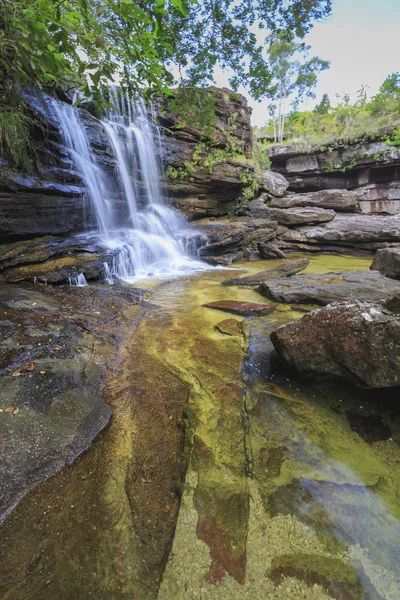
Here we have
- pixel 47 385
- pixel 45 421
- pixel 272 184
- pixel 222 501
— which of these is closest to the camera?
pixel 222 501

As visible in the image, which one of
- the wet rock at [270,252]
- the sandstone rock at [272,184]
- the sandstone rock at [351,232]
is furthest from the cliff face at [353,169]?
the wet rock at [270,252]

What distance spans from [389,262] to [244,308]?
484 centimetres

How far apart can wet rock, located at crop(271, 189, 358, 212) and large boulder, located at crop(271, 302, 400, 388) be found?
13776 millimetres

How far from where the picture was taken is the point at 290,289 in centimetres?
518

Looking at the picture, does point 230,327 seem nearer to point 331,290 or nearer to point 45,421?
point 331,290

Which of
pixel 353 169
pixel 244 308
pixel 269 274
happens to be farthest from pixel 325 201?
pixel 244 308

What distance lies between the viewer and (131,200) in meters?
11.1

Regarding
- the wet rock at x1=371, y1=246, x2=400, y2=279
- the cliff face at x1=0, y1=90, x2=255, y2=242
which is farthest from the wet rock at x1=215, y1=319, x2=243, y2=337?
the wet rock at x1=371, y1=246, x2=400, y2=279

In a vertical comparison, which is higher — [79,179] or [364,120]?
[364,120]

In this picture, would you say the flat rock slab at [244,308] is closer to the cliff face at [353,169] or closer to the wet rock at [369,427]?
the wet rock at [369,427]

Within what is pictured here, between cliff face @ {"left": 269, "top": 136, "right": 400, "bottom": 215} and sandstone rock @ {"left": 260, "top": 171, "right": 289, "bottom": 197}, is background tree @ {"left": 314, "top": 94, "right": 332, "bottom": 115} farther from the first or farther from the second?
sandstone rock @ {"left": 260, "top": 171, "right": 289, "bottom": 197}

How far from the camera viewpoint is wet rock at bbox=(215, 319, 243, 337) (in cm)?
369

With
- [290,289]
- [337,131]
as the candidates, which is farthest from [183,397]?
[337,131]

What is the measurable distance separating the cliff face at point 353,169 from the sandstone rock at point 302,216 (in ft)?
16.3
